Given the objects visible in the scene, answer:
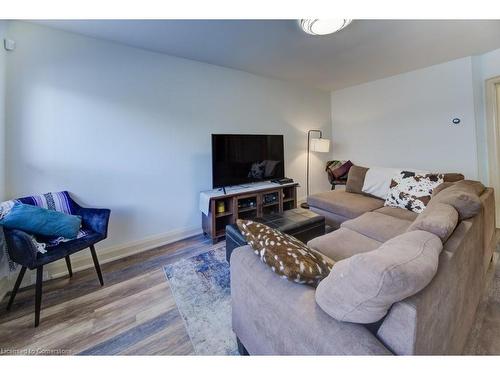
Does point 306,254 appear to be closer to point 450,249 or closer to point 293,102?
point 450,249

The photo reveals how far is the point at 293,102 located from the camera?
3.90 m

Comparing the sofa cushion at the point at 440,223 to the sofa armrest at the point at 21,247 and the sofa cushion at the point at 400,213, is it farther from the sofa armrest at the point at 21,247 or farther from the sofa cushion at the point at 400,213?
the sofa armrest at the point at 21,247

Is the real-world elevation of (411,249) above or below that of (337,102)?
below

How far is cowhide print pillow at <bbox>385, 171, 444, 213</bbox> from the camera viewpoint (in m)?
2.25

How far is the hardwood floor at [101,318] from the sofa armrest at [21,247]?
43cm

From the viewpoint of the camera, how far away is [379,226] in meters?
1.92

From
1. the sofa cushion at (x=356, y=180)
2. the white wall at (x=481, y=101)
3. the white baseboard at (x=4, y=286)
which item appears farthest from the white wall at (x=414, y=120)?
the white baseboard at (x=4, y=286)

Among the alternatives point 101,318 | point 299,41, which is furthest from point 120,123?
point 299,41

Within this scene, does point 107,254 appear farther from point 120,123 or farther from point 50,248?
point 120,123

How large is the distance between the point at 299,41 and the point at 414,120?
2.32 m

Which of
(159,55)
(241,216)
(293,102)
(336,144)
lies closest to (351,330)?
(241,216)

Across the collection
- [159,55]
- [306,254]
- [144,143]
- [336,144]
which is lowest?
[306,254]

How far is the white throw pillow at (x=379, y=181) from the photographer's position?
2.75m
